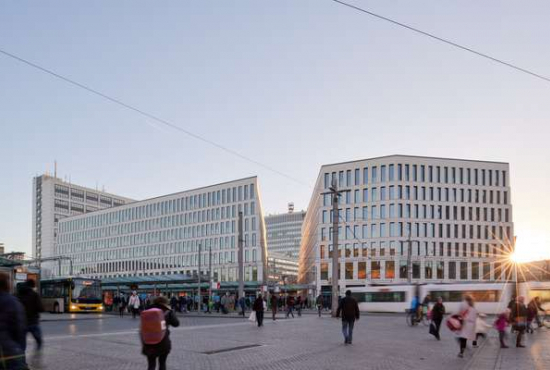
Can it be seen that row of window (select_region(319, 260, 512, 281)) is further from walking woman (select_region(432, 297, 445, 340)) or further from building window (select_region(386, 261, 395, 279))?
walking woman (select_region(432, 297, 445, 340))

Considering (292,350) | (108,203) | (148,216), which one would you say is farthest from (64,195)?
(292,350)

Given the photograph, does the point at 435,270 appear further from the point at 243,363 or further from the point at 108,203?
the point at 108,203

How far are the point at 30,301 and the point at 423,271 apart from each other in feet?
271

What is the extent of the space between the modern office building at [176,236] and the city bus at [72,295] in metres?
44.0

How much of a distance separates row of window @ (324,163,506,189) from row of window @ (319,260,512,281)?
493 inches

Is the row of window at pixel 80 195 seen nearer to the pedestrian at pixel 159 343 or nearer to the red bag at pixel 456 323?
the red bag at pixel 456 323

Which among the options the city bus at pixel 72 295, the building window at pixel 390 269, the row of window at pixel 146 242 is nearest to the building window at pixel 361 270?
the building window at pixel 390 269

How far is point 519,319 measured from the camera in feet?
57.8

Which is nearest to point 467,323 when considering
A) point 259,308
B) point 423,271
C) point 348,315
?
point 348,315

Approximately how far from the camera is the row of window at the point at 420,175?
3575 inches

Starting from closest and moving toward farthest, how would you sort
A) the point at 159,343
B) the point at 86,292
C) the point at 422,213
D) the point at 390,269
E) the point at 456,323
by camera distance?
1. the point at 159,343
2. the point at 456,323
3. the point at 86,292
4. the point at 390,269
5. the point at 422,213

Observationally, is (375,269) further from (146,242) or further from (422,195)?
(146,242)

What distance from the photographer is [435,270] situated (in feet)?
293

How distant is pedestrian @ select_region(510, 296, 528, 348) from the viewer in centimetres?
1734
